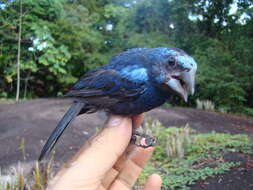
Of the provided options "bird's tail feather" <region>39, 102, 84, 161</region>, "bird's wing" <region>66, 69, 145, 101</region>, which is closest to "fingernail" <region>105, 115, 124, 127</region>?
"bird's wing" <region>66, 69, 145, 101</region>

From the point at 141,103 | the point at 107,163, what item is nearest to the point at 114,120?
the point at 141,103

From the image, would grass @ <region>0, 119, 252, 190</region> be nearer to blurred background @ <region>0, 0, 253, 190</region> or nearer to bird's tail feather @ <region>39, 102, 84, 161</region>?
blurred background @ <region>0, 0, 253, 190</region>

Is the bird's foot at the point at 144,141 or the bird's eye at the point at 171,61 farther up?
the bird's eye at the point at 171,61

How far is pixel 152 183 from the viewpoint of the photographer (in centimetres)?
201

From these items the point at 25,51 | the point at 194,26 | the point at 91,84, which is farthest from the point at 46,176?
the point at 194,26

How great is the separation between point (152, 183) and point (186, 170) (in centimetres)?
177

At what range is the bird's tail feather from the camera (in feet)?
6.00

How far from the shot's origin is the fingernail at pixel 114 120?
74.5 inches

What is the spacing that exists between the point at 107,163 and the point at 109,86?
587mm

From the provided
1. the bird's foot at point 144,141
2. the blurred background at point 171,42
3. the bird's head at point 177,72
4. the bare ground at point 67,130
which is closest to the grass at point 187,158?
the bare ground at point 67,130

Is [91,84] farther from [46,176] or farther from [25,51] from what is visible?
[25,51]

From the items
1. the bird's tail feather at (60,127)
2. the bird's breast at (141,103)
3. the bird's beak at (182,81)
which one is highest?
the bird's beak at (182,81)

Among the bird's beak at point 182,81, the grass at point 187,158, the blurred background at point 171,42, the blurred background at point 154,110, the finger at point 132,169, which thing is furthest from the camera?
the blurred background at point 171,42

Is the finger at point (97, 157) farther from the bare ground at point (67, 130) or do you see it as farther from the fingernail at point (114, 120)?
the bare ground at point (67, 130)
